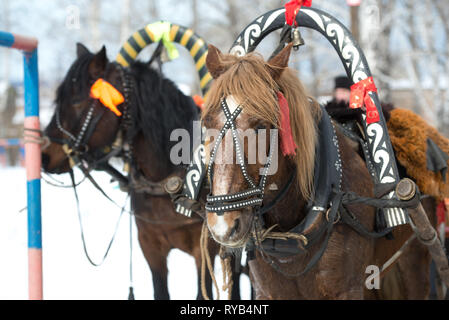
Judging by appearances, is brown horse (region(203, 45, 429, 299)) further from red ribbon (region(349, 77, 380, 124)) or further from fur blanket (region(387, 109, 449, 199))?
fur blanket (region(387, 109, 449, 199))

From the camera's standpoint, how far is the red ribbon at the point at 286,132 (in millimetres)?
1849

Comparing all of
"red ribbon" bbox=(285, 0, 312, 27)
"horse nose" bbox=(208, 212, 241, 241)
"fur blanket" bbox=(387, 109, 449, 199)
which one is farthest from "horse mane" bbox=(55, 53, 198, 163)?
"horse nose" bbox=(208, 212, 241, 241)

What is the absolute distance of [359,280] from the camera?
2125 mm

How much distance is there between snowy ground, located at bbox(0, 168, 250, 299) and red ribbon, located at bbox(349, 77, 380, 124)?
6.80 ft

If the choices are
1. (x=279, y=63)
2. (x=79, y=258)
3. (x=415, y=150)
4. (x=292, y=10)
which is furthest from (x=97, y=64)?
(x=79, y=258)

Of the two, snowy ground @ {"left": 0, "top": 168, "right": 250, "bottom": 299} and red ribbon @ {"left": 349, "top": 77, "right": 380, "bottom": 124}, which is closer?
red ribbon @ {"left": 349, "top": 77, "right": 380, "bottom": 124}

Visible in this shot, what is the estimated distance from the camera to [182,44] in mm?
3881

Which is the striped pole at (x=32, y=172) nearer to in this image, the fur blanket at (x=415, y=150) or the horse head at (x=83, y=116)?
the horse head at (x=83, y=116)

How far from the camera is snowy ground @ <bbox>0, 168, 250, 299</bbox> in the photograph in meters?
4.58

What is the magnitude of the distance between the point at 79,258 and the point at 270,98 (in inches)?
181

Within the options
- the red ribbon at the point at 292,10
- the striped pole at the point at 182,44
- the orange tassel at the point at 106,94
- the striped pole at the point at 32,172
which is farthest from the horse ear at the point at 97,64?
the red ribbon at the point at 292,10

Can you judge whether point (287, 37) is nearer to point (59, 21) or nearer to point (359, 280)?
point (359, 280)
